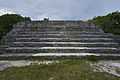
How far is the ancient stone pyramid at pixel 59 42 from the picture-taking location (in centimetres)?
404

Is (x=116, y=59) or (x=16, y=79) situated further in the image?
(x=116, y=59)

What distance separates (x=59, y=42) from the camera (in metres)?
4.82

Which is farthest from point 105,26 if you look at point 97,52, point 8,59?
point 8,59

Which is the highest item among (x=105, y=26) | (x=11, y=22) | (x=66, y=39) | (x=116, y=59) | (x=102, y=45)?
(x=11, y=22)

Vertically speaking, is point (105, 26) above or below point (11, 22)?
below

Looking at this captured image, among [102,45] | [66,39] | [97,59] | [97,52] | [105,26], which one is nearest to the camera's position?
[97,59]

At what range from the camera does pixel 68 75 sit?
216 centimetres

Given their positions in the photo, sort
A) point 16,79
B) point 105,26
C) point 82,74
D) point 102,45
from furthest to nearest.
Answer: point 105,26, point 102,45, point 82,74, point 16,79

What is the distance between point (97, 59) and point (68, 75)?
76.3 inches

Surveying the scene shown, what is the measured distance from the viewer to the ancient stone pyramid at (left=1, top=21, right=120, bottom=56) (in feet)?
13.2

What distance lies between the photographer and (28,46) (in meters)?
4.50

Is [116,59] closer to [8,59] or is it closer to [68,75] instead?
[68,75]

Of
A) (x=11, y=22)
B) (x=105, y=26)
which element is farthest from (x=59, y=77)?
(x=11, y=22)

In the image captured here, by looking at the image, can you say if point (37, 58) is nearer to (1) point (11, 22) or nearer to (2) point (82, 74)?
(2) point (82, 74)
